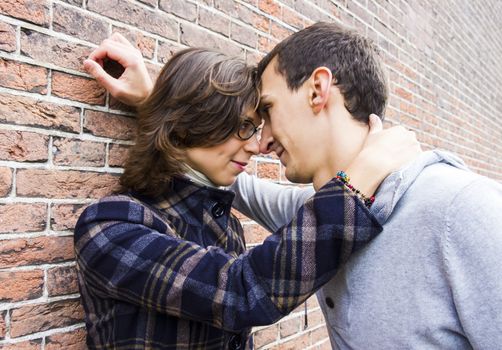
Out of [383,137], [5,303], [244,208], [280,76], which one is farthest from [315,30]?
[5,303]

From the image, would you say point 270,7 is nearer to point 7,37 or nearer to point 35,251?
point 7,37

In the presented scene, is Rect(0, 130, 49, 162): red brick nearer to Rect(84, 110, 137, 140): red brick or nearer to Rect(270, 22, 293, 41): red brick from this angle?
Rect(84, 110, 137, 140): red brick

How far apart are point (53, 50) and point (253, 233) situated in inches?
51.0

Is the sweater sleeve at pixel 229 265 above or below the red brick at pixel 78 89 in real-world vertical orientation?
below

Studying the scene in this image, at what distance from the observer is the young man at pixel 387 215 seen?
1.13m

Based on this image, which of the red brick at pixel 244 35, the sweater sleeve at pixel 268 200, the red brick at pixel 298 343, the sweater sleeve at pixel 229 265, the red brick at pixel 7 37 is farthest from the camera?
the red brick at pixel 298 343

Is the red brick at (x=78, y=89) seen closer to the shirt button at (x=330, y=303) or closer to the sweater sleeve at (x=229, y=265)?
the sweater sleeve at (x=229, y=265)

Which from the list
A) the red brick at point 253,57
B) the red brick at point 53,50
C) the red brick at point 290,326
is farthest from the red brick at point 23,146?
the red brick at point 290,326

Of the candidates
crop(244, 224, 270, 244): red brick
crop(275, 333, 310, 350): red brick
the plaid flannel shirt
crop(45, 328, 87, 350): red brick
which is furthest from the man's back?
crop(275, 333, 310, 350): red brick

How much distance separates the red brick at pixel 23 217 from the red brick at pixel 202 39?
91cm

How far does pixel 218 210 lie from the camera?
5.22 ft

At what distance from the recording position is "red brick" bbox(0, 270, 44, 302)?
1.41 meters

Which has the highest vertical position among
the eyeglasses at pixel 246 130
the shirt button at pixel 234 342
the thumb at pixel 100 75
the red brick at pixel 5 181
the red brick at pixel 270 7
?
the red brick at pixel 270 7

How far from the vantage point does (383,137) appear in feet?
4.62
